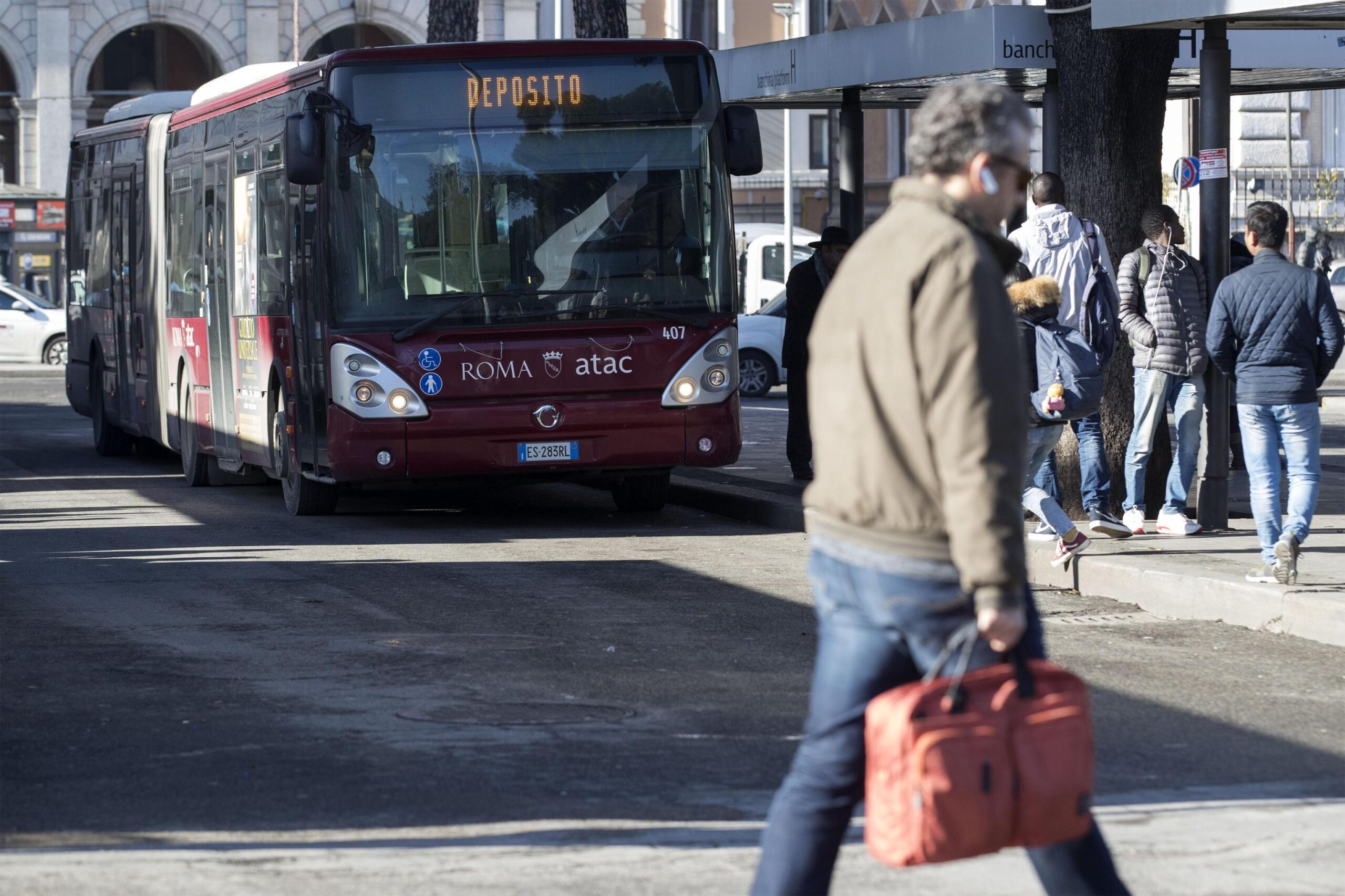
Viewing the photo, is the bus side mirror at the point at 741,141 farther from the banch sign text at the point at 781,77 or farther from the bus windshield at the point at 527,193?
the banch sign text at the point at 781,77

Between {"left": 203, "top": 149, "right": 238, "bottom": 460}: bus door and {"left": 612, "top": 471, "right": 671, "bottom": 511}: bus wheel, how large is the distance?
2.96 meters

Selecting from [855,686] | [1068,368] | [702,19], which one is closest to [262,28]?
[702,19]

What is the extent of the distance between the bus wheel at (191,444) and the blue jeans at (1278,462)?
31.8 feet

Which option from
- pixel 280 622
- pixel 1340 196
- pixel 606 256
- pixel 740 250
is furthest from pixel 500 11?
pixel 280 622

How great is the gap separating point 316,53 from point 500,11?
4.53 m

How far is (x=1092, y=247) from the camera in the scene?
1123 centimetres

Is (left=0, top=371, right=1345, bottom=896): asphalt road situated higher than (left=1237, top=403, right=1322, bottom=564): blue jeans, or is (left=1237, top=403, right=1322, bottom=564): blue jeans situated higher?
(left=1237, top=403, right=1322, bottom=564): blue jeans

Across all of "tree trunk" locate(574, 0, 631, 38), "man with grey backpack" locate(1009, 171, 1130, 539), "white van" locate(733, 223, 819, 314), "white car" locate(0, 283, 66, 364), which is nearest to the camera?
"man with grey backpack" locate(1009, 171, 1130, 539)

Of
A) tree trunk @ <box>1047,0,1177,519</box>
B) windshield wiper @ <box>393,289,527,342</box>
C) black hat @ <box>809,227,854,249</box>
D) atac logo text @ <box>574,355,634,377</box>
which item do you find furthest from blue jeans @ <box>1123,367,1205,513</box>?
windshield wiper @ <box>393,289,527,342</box>

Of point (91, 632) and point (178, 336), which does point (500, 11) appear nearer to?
point (178, 336)

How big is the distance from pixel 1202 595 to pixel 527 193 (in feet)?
17.2

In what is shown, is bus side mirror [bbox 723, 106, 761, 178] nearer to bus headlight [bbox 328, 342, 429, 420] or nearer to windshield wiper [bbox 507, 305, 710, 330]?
windshield wiper [bbox 507, 305, 710, 330]

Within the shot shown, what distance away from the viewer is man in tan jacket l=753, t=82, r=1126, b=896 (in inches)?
153

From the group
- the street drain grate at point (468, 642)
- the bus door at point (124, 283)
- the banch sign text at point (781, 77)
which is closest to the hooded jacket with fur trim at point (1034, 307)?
the street drain grate at point (468, 642)
